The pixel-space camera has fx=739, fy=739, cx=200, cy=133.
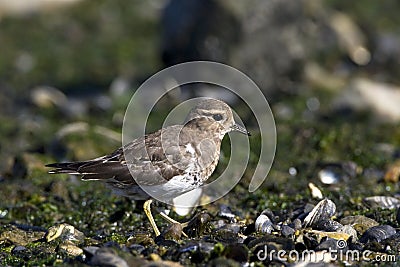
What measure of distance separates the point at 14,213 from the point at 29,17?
11.1m

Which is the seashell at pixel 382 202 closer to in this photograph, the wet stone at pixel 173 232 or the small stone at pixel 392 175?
the small stone at pixel 392 175

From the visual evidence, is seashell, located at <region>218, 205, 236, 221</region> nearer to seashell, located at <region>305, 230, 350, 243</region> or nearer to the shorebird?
the shorebird

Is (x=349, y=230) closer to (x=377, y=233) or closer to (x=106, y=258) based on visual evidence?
(x=377, y=233)

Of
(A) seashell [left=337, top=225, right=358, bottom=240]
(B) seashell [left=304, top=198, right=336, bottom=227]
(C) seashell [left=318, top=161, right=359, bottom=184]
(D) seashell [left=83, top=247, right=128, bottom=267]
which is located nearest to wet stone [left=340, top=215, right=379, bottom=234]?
(B) seashell [left=304, top=198, right=336, bottom=227]

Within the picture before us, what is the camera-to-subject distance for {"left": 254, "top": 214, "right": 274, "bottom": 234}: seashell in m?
7.41

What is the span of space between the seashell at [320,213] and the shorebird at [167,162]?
121 cm

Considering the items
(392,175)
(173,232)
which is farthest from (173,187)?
(392,175)

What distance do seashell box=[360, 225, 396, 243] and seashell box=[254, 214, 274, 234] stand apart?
91 cm

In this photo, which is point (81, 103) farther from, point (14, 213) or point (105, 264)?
point (105, 264)

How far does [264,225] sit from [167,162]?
4.19 feet

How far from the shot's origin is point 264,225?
7.47m

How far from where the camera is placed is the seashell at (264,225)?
24.3 ft

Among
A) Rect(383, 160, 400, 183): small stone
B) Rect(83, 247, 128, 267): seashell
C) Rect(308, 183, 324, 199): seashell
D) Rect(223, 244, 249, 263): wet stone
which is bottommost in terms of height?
Rect(83, 247, 128, 267): seashell

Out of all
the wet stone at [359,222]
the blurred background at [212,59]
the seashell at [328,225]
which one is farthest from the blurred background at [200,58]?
the seashell at [328,225]
